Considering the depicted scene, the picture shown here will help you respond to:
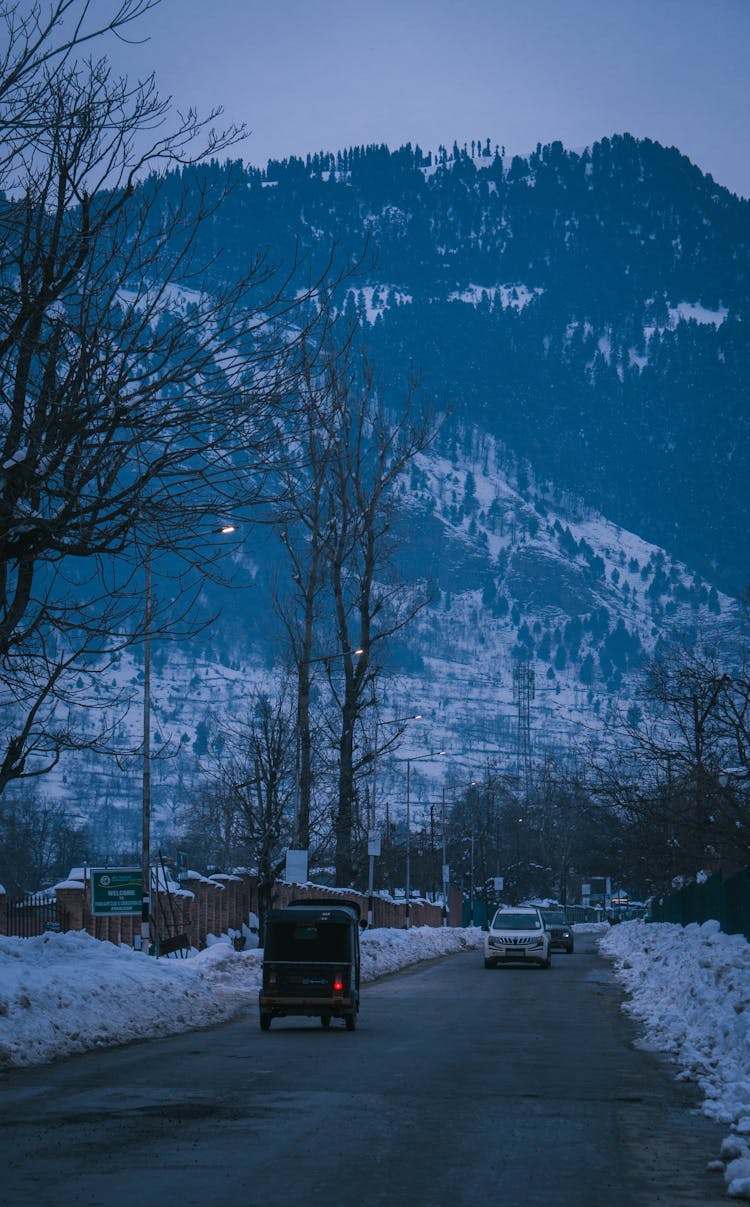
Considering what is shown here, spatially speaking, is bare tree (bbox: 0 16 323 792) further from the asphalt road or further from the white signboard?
the white signboard

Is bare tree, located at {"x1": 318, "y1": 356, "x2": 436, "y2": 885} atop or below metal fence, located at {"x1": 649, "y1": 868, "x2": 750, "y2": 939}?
atop

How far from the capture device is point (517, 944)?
48.6 metres

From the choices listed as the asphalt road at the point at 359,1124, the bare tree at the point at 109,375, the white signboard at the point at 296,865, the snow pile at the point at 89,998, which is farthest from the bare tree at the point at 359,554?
the bare tree at the point at 109,375

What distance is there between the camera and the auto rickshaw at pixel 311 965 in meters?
23.7

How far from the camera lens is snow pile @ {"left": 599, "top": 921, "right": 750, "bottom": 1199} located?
13218 mm

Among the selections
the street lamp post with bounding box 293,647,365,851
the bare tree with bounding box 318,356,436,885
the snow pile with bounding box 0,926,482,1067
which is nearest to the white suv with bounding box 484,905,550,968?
the bare tree with bounding box 318,356,436,885

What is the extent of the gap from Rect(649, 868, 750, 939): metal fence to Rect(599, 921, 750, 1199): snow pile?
49cm

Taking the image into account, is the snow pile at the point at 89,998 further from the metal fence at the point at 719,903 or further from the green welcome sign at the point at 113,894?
the metal fence at the point at 719,903

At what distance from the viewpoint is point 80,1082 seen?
16.3m

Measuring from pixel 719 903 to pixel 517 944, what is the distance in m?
16.1

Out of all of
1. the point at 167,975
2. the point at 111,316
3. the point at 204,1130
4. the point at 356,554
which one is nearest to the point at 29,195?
the point at 111,316

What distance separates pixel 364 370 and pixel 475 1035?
31181 millimetres

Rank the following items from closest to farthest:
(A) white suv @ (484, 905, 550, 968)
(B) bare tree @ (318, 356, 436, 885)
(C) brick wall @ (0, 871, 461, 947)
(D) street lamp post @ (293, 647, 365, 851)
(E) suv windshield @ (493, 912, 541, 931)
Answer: (C) brick wall @ (0, 871, 461, 947) → (D) street lamp post @ (293, 647, 365, 851) → (B) bare tree @ (318, 356, 436, 885) → (A) white suv @ (484, 905, 550, 968) → (E) suv windshield @ (493, 912, 541, 931)

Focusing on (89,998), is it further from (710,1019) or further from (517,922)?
(517,922)
